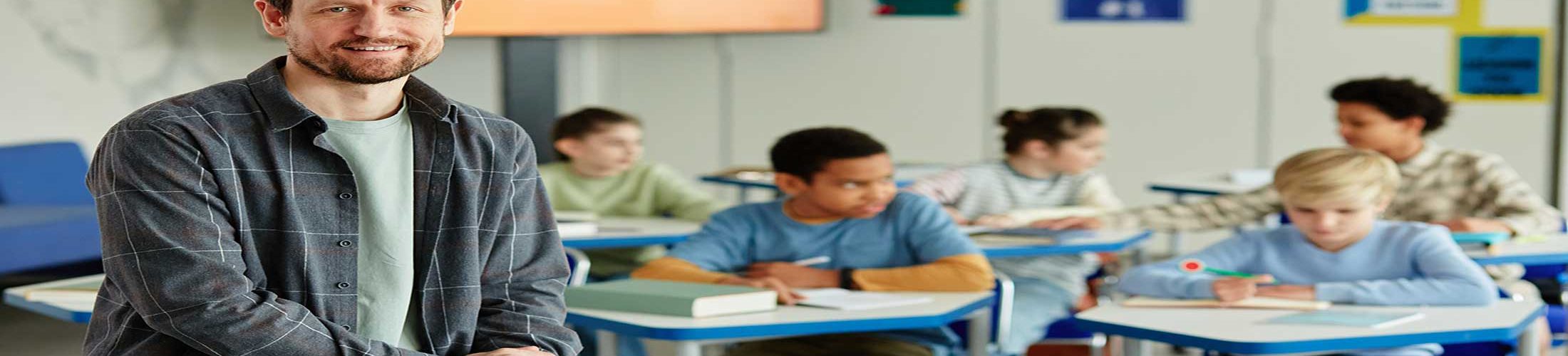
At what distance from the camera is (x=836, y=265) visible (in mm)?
3395

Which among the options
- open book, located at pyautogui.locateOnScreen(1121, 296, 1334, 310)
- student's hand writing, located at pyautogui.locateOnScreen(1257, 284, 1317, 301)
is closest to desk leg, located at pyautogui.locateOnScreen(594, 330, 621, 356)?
open book, located at pyautogui.locateOnScreen(1121, 296, 1334, 310)

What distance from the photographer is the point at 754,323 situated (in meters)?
2.72

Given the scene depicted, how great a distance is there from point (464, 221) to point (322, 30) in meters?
0.24

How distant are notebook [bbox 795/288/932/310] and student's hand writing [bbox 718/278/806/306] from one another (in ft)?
0.06

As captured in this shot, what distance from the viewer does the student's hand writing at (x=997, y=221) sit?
418 cm

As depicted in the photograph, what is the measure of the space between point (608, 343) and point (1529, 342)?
5.46 ft

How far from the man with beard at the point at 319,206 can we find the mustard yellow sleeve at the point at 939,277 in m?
1.52

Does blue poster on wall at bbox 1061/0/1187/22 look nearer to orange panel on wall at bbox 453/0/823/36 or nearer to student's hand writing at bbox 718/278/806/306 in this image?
orange panel on wall at bbox 453/0/823/36

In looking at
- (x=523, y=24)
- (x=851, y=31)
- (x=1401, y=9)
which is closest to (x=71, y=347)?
(x=523, y=24)

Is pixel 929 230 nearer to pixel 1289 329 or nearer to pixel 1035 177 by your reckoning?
pixel 1289 329

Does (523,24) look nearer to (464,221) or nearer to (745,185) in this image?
(745,185)

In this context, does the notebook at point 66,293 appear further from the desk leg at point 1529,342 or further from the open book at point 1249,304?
the desk leg at point 1529,342

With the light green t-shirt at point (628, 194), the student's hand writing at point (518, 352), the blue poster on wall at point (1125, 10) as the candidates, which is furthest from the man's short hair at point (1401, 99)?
the student's hand writing at point (518, 352)

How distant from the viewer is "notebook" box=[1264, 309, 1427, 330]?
2.71 meters
